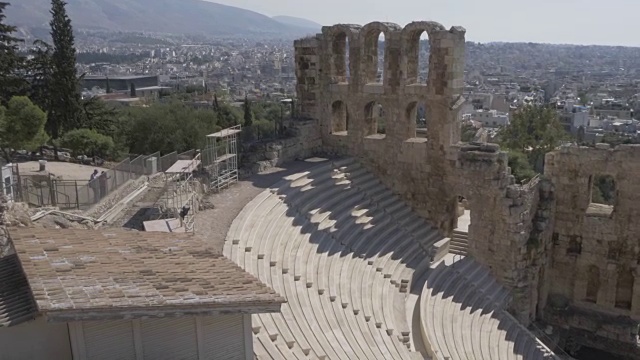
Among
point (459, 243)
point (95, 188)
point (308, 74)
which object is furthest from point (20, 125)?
point (459, 243)

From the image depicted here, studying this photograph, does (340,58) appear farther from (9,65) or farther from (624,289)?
(9,65)

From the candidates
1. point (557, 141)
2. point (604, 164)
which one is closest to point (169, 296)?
point (604, 164)

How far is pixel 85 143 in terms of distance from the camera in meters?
28.6

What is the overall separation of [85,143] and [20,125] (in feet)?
16.7

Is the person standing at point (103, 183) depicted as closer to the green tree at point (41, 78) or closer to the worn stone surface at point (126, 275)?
the worn stone surface at point (126, 275)

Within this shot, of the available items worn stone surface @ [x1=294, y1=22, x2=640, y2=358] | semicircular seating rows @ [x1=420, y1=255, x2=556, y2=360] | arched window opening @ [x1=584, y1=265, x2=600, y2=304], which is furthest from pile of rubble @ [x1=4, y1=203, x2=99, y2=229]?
arched window opening @ [x1=584, y1=265, x2=600, y2=304]

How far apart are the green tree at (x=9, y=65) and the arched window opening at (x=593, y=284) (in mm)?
28294

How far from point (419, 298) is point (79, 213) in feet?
33.5

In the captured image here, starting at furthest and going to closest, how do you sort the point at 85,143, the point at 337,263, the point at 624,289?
the point at 85,143 → the point at 624,289 → the point at 337,263

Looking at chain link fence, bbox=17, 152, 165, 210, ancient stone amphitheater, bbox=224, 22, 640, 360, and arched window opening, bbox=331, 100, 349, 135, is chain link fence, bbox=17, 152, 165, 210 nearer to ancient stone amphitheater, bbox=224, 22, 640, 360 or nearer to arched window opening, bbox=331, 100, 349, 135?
ancient stone amphitheater, bbox=224, 22, 640, 360

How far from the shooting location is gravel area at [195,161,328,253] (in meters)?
15.3

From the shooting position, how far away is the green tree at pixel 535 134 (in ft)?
130

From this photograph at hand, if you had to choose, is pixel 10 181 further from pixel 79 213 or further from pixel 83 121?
pixel 83 121

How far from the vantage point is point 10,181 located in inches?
573
